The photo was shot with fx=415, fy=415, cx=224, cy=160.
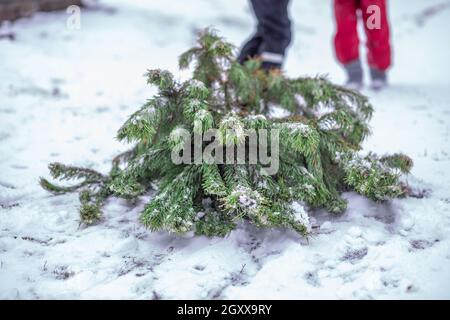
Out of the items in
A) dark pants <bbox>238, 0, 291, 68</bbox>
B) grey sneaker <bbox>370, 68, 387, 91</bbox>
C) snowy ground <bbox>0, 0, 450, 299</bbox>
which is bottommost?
snowy ground <bbox>0, 0, 450, 299</bbox>

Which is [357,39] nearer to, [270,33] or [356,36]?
[356,36]

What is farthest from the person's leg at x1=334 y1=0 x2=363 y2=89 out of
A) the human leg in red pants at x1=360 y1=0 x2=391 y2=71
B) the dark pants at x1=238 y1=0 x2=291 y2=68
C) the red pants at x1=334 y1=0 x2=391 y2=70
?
the dark pants at x1=238 y1=0 x2=291 y2=68

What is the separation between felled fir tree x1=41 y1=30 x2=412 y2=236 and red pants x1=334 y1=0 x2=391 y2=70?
2.76 m

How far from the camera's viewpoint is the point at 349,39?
18.1 feet

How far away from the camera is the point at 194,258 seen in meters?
2.43

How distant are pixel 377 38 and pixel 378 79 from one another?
56 centimetres

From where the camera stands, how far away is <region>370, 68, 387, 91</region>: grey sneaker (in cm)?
565

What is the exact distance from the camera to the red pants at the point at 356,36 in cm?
534

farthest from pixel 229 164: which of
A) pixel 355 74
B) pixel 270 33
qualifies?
pixel 355 74

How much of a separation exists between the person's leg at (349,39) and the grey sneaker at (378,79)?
0.19 meters

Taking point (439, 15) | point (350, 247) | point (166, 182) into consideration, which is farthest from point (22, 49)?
point (439, 15)

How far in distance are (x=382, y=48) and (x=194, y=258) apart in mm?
4274

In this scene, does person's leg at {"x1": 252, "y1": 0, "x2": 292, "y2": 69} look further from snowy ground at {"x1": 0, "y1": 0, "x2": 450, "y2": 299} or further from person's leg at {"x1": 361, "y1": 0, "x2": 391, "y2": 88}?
snowy ground at {"x1": 0, "y1": 0, "x2": 450, "y2": 299}

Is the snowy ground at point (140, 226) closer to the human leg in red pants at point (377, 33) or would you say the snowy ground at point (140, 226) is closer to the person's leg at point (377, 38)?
the person's leg at point (377, 38)
